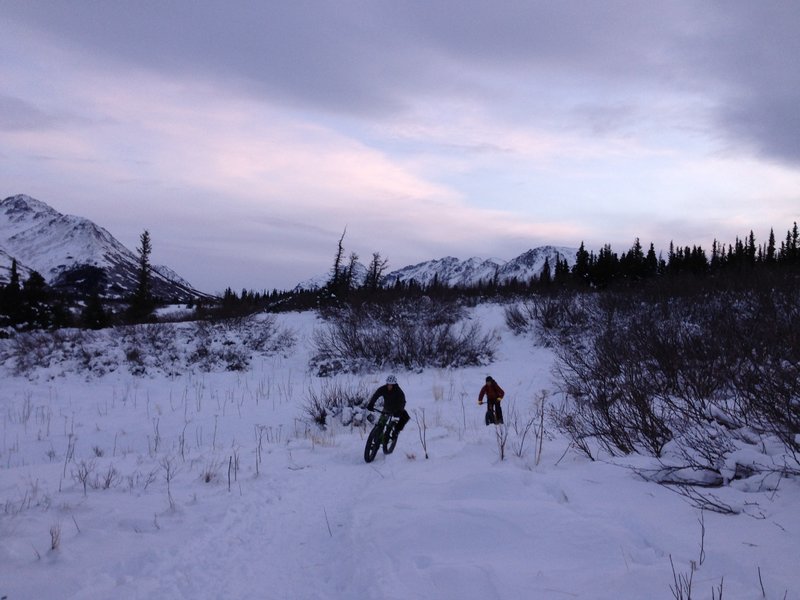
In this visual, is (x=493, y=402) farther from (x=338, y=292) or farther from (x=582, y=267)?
(x=582, y=267)

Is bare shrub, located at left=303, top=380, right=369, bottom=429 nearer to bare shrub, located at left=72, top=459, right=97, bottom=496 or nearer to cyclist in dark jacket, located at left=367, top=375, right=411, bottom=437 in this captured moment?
cyclist in dark jacket, located at left=367, top=375, right=411, bottom=437

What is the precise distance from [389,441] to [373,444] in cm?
61

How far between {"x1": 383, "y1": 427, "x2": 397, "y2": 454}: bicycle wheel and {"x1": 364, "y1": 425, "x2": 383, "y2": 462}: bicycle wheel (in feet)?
0.77

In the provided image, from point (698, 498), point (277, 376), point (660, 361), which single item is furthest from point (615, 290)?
point (698, 498)

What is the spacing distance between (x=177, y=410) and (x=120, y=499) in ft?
32.4

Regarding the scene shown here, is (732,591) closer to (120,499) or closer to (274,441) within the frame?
(120,499)

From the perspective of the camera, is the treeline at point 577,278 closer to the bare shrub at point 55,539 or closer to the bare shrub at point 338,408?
the bare shrub at point 338,408

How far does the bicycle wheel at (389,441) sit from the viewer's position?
828 centimetres

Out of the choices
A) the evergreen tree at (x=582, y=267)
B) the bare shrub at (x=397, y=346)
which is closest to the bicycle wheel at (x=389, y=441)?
the bare shrub at (x=397, y=346)

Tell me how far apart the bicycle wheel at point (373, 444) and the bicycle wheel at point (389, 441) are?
24 cm

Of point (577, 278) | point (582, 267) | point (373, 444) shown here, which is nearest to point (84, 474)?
point (373, 444)

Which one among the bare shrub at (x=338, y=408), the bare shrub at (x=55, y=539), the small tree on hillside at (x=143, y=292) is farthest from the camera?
the small tree on hillside at (x=143, y=292)

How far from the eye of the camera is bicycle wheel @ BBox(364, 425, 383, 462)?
7.89m

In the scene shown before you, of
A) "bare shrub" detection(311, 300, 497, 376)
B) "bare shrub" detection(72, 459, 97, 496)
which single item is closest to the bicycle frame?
"bare shrub" detection(72, 459, 97, 496)
